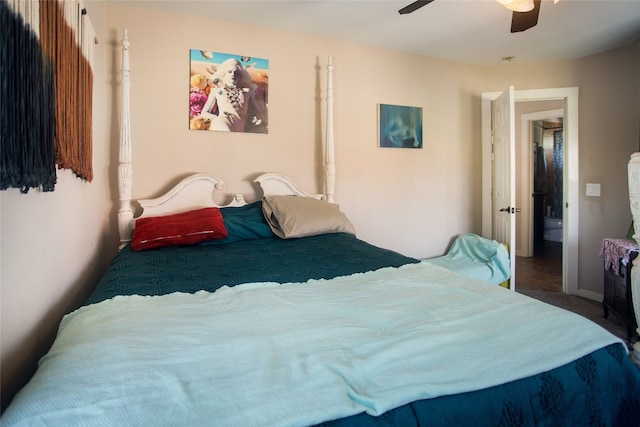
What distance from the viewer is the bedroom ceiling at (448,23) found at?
95.9 inches

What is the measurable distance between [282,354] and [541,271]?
180 inches

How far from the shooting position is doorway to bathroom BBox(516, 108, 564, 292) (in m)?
4.21

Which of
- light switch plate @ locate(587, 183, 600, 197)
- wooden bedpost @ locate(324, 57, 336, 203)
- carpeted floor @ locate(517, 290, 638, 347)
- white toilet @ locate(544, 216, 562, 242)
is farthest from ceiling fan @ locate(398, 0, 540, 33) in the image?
white toilet @ locate(544, 216, 562, 242)

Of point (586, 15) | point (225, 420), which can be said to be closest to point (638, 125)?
point (586, 15)

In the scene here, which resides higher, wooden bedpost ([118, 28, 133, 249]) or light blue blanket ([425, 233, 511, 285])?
wooden bedpost ([118, 28, 133, 249])

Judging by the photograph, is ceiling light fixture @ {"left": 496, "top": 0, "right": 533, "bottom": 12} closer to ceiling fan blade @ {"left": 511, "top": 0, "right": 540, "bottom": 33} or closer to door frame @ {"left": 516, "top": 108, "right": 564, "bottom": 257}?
ceiling fan blade @ {"left": 511, "top": 0, "right": 540, "bottom": 33}

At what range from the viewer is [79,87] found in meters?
1.64

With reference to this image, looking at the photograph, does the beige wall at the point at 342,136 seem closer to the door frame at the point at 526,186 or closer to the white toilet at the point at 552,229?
the door frame at the point at 526,186

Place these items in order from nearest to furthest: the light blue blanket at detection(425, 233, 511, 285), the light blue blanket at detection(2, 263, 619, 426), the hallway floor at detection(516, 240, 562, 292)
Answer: the light blue blanket at detection(2, 263, 619, 426), the light blue blanket at detection(425, 233, 511, 285), the hallway floor at detection(516, 240, 562, 292)

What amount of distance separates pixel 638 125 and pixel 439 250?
2.03 metres

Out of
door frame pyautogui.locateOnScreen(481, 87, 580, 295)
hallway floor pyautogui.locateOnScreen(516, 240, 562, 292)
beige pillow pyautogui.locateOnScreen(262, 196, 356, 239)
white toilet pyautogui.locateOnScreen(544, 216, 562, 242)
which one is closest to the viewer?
beige pillow pyautogui.locateOnScreen(262, 196, 356, 239)

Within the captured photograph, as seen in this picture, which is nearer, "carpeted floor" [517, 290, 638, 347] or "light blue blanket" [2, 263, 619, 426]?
"light blue blanket" [2, 263, 619, 426]

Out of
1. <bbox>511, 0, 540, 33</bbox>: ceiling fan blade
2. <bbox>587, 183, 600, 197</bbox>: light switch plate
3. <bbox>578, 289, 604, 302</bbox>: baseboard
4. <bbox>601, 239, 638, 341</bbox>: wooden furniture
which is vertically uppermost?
<bbox>511, 0, 540, 33</bbox>: ceiling fan blade

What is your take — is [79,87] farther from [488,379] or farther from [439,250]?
[439,250]
